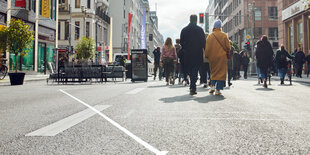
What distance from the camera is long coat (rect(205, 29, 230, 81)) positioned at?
8.53 meters

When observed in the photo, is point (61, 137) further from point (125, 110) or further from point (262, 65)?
point (262, 65)

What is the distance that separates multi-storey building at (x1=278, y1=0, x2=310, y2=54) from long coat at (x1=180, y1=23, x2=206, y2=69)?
2111 cm

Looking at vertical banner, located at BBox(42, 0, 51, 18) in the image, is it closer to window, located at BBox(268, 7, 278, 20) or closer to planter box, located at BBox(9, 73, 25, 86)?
planter box, located at BBox(9, 73, 25, 86)

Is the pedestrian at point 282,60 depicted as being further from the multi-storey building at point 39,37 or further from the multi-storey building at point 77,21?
the multi-storey building at point 77,21

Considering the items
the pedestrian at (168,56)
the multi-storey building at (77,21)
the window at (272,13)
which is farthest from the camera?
the window at (272,13)

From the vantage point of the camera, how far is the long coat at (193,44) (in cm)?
885

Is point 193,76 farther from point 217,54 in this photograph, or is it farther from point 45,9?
point 45,9

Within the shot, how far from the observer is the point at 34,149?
3.05 metres

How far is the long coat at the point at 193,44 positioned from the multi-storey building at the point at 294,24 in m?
21.1

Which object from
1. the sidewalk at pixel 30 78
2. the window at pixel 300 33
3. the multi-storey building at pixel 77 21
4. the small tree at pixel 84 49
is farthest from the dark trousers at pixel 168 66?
the multi-storey building at pixel 77 21

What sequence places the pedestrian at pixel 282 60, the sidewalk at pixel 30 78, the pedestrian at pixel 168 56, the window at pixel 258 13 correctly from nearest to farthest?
the pedestrian at pixel 168 56 < the pedestrian at pixel 282 60 < the sidewalk at pixel 30 78 < the window at pixel 258 13

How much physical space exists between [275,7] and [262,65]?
46071 millimetres

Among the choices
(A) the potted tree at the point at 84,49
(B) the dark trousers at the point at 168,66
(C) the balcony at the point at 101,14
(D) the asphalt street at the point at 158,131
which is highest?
(C) the balcony at the point at 101,14

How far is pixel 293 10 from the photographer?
103 ft
